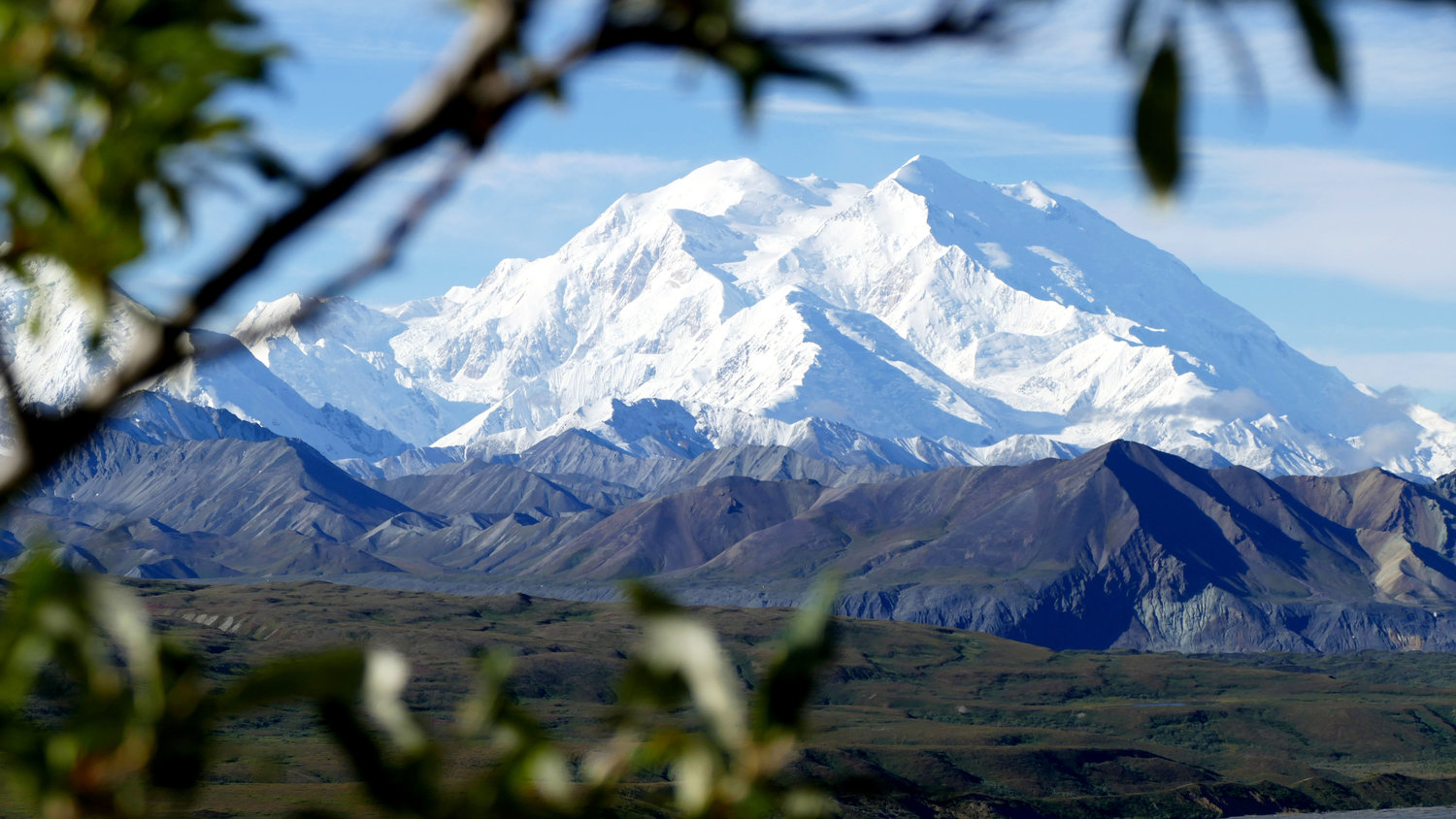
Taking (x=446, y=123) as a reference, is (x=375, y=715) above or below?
below

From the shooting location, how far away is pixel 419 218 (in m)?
2.54

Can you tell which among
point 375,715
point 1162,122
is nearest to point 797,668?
point 375,715

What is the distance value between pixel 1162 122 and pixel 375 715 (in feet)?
4.84

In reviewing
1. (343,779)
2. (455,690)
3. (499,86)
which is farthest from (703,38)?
(455,690)

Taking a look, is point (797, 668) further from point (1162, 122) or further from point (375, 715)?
point (1162, 122)

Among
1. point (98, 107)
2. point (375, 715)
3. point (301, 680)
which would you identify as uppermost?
point (98, 107)

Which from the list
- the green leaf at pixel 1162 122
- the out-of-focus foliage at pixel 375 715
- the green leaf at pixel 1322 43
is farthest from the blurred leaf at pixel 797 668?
the green leaf at pixel 1322 43

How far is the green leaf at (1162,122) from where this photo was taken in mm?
2061

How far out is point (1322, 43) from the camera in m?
2.08

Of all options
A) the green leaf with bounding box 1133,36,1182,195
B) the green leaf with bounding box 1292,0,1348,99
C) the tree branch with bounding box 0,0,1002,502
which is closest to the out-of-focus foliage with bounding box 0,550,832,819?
the tree branch with bounding box 0,0,1002,502

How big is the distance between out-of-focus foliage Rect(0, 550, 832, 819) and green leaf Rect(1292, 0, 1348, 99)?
1.02 metres

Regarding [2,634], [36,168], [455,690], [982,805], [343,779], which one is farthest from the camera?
[455,690]

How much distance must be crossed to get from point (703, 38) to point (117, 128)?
3.45 feet

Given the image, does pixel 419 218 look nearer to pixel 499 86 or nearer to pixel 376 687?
pixel 499 86
